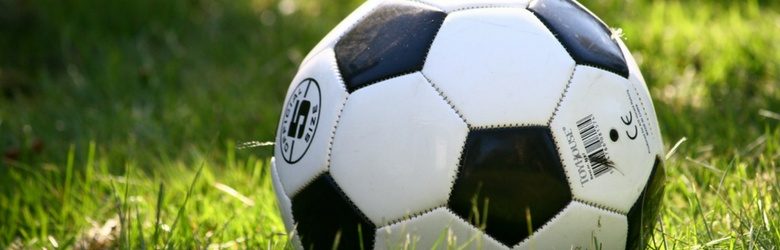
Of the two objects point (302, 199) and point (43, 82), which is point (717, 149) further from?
point (43, 82)

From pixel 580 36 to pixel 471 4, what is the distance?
31cm

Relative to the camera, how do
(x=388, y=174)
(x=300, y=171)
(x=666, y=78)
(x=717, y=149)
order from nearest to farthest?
1. (x=388, y=174)
2. (x=300, y=171)
3. (x=717, y=149)
4. (x=666, y=78)

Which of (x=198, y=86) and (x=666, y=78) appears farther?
(x=198, y=86)

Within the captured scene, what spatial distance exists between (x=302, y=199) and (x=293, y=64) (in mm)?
2734

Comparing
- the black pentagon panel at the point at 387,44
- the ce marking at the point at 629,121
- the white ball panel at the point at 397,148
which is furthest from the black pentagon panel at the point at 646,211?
the black pentagon panel at the point at 387,44

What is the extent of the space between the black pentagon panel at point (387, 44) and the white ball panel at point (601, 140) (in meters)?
0.40

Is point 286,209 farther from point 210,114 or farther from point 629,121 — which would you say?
point 210,114

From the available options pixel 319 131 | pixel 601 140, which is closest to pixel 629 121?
pixel 601 140

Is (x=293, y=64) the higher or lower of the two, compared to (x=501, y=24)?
lower

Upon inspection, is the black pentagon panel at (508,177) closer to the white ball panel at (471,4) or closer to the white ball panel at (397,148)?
the white ball panel at (397,148)

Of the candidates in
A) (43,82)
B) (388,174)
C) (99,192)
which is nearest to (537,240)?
(388,174)

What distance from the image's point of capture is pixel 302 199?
291 centimetres

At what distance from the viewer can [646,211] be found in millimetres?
2895

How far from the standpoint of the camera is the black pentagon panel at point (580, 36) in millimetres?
2836
